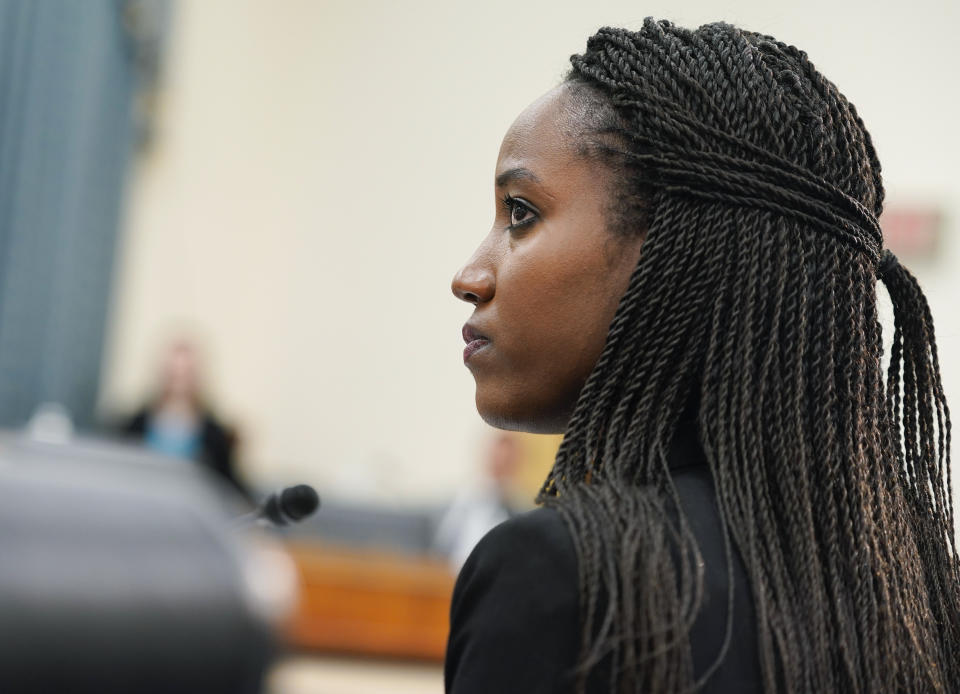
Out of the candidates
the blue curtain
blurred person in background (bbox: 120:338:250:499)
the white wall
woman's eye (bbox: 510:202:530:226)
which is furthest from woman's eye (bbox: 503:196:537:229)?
the white wall

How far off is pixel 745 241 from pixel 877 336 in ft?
0.49

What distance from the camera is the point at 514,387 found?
1086 millimetres

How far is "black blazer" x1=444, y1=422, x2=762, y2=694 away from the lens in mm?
825

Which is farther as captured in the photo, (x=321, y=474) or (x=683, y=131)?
(x=321, y=474)

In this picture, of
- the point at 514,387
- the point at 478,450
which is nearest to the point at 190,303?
the point at 478,450

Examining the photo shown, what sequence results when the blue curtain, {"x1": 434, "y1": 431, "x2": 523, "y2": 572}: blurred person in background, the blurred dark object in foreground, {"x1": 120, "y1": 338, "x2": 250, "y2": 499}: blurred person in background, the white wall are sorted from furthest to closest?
the white wall, {"x1": 434, "y1": 431, "x2": 523, "y2": 572}: blurred person in background, {"x1": 120, "y1": 338, "x2": 250, "y2": 499}: blurred person in background, the blue curtain, the blurred dark object in foreground

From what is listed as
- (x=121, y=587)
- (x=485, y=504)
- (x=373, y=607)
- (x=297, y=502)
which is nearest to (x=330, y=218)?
(x=485, y=504)

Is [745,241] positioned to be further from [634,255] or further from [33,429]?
[33,429]

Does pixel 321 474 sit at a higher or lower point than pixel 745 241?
lower

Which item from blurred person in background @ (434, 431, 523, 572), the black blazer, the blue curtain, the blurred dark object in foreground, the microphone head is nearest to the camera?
the blurred dark object in foreground

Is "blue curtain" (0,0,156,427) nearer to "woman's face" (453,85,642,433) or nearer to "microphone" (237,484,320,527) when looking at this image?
"microphone" (237,484,320,527)

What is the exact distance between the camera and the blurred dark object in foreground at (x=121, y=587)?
1.30 ft

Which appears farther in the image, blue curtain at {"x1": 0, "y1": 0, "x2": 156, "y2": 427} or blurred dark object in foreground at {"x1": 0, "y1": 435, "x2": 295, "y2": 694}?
blue curtain at {"x1": 0, "y1": 0, "x2": 156, "y2": 427}

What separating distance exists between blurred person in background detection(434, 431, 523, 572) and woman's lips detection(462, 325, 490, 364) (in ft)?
13.5
